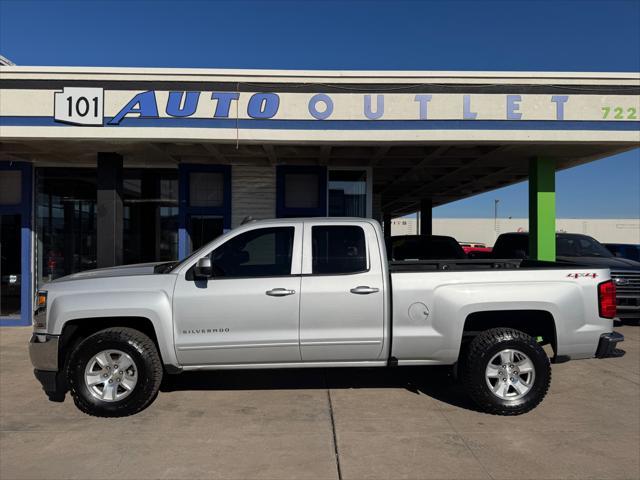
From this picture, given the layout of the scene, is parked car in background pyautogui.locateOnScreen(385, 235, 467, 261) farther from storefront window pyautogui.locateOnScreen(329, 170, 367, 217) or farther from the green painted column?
the green painted column

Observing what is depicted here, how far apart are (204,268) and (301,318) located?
1073 millimetres

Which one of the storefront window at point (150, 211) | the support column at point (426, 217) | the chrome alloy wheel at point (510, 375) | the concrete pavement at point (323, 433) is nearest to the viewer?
the concrete pavement at point (323, 433)

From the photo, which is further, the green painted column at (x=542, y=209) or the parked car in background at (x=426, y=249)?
the parked car in background at (x=426, y=249)

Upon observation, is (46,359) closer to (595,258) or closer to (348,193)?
(348,193)

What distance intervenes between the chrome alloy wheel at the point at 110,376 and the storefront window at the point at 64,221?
22.4ft

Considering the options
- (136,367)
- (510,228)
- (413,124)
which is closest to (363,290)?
(136,367)

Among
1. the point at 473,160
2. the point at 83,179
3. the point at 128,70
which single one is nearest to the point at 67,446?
the point at 128,70

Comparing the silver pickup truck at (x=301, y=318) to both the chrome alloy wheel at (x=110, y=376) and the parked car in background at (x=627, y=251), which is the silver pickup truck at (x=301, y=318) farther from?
the parked car in background at (x=627, y=251)

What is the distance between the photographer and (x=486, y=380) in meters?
4.72

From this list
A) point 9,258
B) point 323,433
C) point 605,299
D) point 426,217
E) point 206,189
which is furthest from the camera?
point 426,217

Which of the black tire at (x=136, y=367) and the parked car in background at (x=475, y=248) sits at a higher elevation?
the parked car in background at (x=475, y=248)

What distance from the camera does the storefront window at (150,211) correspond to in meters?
10.5

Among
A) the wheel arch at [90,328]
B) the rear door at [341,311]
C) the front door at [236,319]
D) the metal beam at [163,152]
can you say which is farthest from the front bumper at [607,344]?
the metal beam at [163,152]

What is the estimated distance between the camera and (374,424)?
4.43 metres
